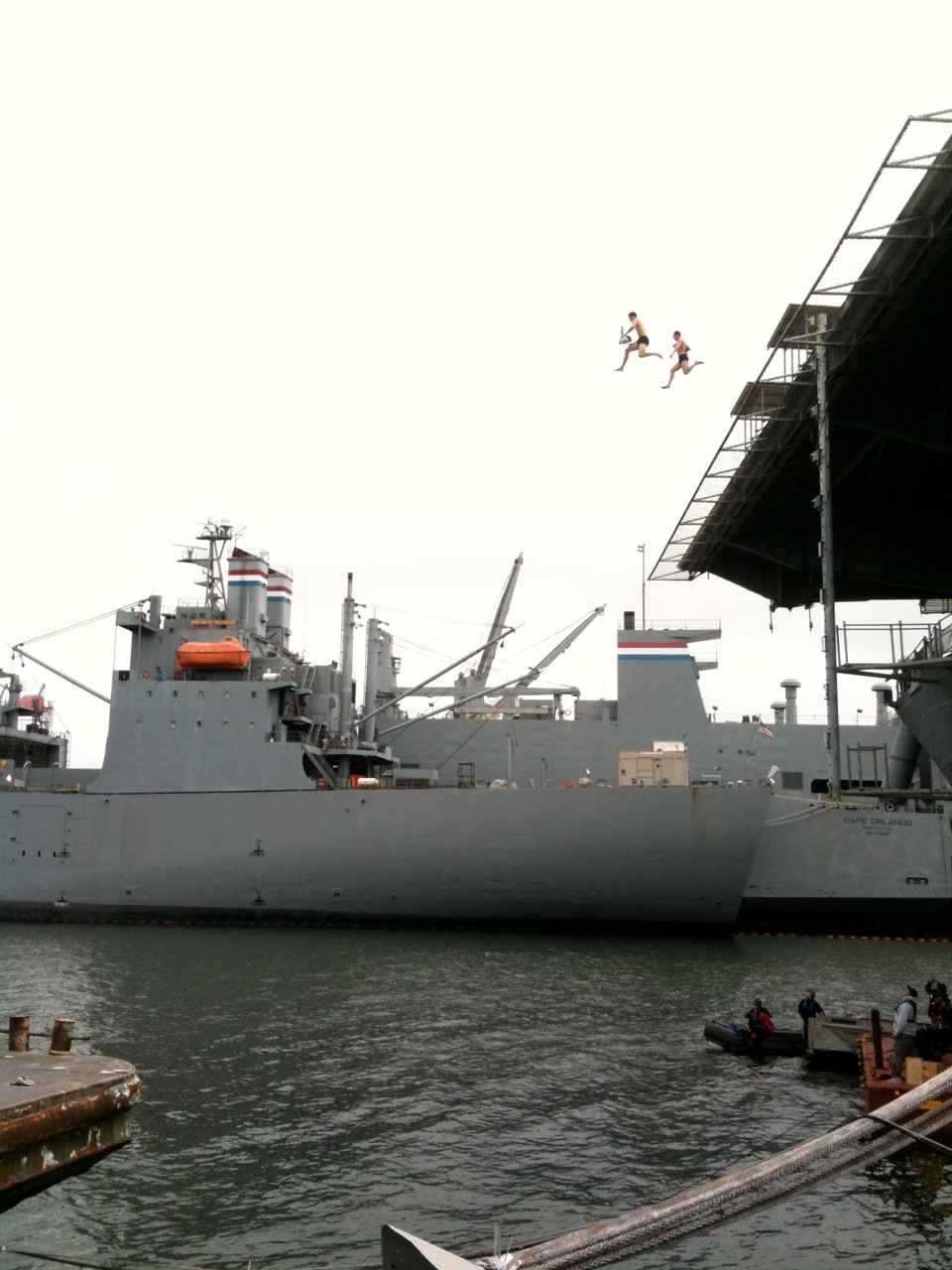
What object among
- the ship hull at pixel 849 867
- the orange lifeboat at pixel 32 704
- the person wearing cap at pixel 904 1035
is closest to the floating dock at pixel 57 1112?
the person wearing cap at pixel 904 1035

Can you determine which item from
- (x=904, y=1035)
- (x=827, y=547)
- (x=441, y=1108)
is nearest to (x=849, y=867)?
(x=827, y=547)

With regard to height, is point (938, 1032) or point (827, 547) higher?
point (827, 547)

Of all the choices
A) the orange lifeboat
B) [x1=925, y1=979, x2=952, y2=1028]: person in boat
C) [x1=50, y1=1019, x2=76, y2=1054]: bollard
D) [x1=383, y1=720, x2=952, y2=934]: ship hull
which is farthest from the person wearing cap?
the orange lifeboat

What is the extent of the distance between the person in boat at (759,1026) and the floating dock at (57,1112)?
854 cm

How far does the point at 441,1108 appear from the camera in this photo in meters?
12.2

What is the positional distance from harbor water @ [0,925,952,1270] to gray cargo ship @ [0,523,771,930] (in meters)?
3.68

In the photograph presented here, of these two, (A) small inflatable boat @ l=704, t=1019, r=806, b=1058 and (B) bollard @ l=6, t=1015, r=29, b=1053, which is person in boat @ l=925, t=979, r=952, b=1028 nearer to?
(A) small inflatable boat @ l=704, t=1019, r=806, b=1058

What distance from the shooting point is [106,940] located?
84.9ft

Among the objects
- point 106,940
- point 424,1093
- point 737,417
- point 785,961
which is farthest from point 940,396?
point 106,940

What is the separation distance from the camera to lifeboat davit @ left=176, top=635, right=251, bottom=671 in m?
30.5

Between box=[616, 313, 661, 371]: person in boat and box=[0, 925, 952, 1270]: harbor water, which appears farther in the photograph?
box=[616, 313, 661, 371]: person in boat

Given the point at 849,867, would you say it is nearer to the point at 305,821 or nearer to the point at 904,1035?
the point at 305,821

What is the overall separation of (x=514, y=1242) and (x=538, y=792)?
1875 cm

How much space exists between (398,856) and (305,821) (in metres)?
2.75
